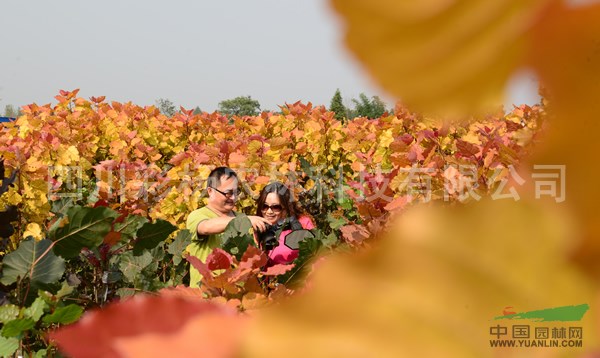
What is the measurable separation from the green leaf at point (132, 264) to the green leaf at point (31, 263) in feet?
4.30

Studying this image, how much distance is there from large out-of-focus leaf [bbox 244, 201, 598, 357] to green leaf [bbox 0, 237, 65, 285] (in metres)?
1.27

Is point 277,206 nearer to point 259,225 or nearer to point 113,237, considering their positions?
point 259,225

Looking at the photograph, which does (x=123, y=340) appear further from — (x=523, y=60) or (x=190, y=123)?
(x=190, y=123)

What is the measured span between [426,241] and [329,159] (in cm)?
583

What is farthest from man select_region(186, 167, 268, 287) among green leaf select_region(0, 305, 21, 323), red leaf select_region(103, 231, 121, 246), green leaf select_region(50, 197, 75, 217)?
green leaf select_region(0, 305, 21, 323)

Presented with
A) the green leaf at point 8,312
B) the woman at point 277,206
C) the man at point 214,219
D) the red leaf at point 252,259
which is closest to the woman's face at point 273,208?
the woman at point 277,206

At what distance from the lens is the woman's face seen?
12.1ft

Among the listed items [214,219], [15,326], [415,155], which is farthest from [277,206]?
[15,326]

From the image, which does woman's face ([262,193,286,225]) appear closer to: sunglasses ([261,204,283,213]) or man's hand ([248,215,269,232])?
sunglasses ([261,204,283,213])

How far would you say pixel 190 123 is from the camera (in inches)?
257

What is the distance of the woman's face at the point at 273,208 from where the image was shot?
146 inches

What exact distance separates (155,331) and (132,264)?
8.64ft

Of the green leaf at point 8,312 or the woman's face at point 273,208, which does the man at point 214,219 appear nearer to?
the woman's face at point 273,208

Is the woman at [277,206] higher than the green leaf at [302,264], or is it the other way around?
the woman at [277,206]
